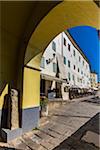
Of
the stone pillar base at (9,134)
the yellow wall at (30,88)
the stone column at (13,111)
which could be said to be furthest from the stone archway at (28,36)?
the stone pillar base at (9,134)

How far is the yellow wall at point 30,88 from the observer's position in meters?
6.64

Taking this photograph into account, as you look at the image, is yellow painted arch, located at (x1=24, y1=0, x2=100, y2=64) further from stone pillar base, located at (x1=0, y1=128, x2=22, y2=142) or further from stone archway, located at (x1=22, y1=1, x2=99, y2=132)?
stone pillar base, located at (x1=0, y1=128, x2=22, y2=142)

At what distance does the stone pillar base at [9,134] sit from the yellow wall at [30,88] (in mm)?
907

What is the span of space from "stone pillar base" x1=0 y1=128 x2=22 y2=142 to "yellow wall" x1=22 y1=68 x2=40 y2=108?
0.91m

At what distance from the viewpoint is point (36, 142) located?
18.1 ft

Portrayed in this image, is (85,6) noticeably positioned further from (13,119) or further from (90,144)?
(13,119)

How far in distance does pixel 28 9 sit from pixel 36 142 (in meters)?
4.14

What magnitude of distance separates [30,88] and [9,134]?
1885 mm

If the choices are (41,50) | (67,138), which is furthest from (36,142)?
(41,50)

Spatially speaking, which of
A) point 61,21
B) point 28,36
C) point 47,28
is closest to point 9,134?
point 28,36

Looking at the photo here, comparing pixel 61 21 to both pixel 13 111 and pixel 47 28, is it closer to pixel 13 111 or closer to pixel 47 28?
pixel 47 28

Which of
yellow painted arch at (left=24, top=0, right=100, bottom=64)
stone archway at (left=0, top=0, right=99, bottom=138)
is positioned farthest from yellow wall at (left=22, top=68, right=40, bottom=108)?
yellow painted arch at (left=24, top=0, right=100, bottom=64)

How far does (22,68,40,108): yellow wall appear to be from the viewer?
261 inches

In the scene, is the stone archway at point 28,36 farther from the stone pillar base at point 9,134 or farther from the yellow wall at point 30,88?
the stone pillar base at point 9,134
